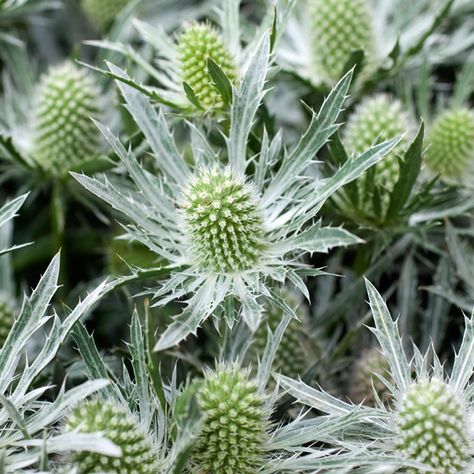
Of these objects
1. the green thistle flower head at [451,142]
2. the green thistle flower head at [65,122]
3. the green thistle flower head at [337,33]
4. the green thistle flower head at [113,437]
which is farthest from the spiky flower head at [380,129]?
the green thistle flower head at [113,437]

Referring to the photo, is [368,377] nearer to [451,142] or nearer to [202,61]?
[451,142]

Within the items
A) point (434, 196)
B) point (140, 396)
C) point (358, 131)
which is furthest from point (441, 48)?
point (140, 396)

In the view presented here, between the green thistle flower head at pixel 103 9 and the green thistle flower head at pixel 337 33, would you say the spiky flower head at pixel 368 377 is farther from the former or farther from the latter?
the green thistle flower head at pixel 103 9

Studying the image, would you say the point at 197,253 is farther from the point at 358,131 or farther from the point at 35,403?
the point at 358,131

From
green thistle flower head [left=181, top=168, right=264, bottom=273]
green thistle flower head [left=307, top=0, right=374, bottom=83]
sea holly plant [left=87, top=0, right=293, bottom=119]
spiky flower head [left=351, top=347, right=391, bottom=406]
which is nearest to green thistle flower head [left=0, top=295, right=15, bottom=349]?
green thistle flower head [left=181, top=168, right=264, bottom=273]

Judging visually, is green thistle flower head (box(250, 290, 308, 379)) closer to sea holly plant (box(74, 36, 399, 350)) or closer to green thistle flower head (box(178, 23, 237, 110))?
sea holly plant (box(74, 36, 399, 350))
